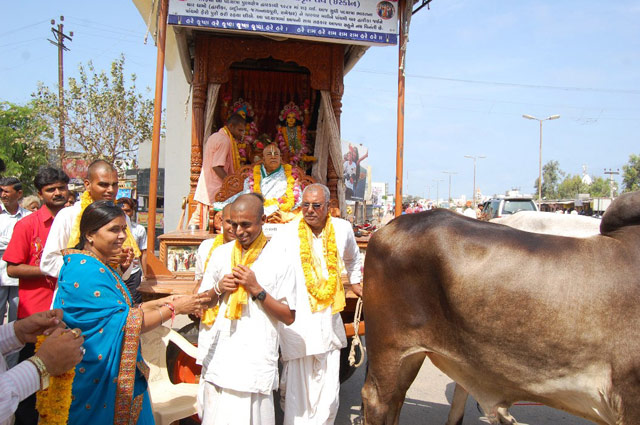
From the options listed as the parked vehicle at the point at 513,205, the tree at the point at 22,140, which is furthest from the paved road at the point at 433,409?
the tree at the point at 22,140

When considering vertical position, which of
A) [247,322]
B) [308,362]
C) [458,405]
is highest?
[247,322]

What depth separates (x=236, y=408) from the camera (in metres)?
2.59

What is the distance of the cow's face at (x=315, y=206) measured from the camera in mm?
Result: 3596

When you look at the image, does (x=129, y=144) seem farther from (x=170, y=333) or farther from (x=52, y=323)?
(x=52, y=323)

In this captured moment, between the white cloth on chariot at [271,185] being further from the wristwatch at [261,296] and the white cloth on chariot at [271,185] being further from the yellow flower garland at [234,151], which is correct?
the wristwatch at [261,296]

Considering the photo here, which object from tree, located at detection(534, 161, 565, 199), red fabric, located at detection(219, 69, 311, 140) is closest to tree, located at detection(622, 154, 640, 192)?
tree, located at detection(534, 161, 565, 199)

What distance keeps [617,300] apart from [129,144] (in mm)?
19036

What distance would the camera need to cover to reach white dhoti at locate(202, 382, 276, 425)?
2592 millimetres

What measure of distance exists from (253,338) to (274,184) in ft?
9.71

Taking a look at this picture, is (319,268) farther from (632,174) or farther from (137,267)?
(632,174)

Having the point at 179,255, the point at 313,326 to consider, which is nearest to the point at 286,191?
the point at 179,255

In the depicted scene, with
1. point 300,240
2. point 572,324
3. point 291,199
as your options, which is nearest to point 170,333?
point 300,240

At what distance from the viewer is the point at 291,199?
5.29 meters

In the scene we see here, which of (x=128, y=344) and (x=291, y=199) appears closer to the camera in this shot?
(x=128, y=344)
